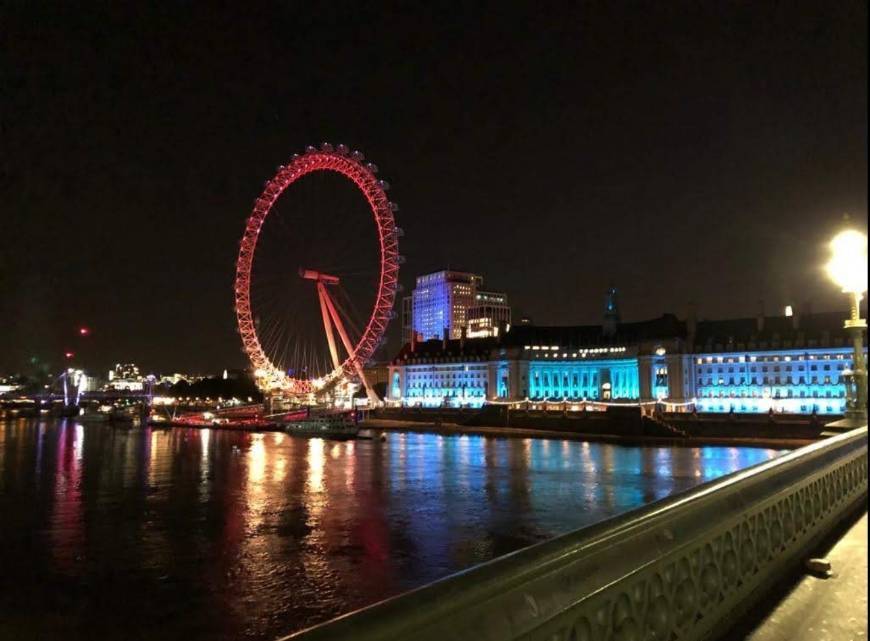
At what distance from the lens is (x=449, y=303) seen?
17325cm

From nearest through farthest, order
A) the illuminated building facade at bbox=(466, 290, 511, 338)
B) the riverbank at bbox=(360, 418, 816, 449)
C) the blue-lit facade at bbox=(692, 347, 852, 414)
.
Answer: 1. the riverbank at bbox=(360, 418, 816, 449)
2. the blue-lit facade at bbox=(692, 347, 852, 414)
3. the illuminated building facade at bbox=(466, 290, 511, 338)

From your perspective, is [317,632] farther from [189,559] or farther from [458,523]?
[458,523]

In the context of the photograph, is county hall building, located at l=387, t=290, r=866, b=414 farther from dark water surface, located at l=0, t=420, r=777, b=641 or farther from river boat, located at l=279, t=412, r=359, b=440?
dark water surface, located at l=0, t=420, r=777, b=641

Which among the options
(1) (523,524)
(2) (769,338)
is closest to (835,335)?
(2) (769,338)

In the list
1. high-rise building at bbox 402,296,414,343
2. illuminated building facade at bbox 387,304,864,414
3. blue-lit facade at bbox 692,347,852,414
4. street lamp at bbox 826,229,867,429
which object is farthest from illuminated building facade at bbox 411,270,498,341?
street lamp at bbox 826,229,867,429

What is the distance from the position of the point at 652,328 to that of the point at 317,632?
111 m

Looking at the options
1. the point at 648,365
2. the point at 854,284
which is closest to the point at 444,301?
the point at 648,365

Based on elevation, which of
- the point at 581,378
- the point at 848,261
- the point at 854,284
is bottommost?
the point at 854,284

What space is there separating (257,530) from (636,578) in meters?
17.7

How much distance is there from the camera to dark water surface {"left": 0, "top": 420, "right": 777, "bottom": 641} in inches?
493

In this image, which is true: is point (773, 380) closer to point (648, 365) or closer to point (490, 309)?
point (648, 365)

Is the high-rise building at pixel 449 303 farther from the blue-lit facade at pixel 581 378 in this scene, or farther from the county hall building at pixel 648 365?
the blue-lit facade at pixel 581 378

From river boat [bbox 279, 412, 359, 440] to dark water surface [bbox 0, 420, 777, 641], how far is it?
98.6 ft

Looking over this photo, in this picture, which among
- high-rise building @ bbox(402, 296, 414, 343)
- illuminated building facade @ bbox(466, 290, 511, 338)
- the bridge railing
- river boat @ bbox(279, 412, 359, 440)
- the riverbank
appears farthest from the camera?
high-rise building @ bbox(402, 296, 414, 343)
